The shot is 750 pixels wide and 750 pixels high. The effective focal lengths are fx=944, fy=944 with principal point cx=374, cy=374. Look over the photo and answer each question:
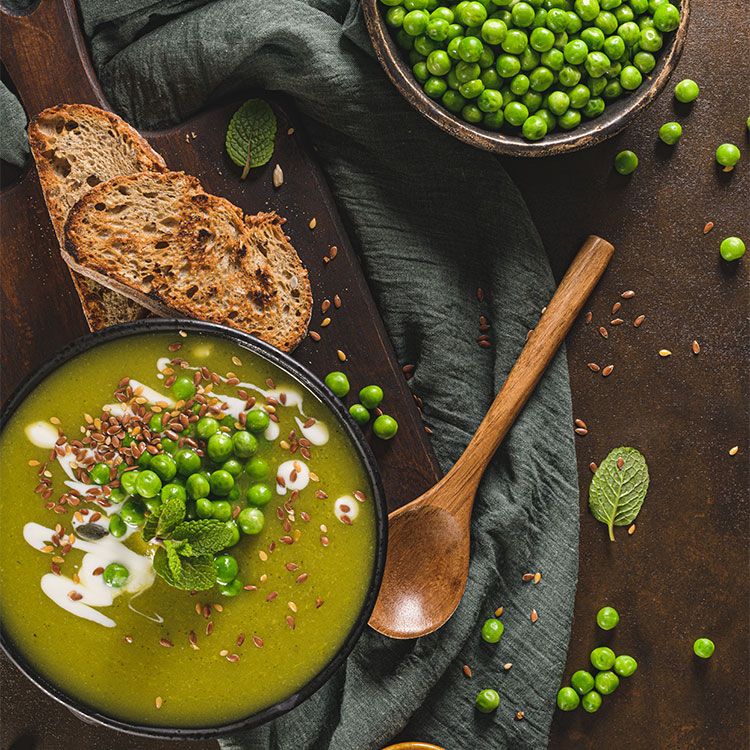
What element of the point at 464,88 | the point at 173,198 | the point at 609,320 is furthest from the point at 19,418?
the point at 609,320

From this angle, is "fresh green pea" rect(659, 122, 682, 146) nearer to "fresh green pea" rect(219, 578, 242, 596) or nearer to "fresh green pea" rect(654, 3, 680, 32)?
"fresh green pea" rect(654, 3, 680, 32)

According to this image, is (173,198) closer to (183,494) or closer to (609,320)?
(183,494)

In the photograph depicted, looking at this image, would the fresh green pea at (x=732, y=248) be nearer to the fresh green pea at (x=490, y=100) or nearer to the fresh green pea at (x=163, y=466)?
the fresh green pea at (x=490, y=100)

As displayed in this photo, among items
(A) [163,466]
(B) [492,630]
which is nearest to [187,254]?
(A) [163,466]

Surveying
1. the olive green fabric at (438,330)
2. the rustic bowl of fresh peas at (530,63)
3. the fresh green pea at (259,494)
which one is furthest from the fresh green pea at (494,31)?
the fresh green pea at (259,494)

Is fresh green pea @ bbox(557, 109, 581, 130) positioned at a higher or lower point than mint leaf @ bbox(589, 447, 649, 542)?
higher

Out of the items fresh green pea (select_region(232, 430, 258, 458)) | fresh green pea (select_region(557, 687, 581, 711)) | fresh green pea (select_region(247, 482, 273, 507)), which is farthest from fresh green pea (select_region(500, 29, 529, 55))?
fresh green pea (select_region(557, 687, 581, 711))
